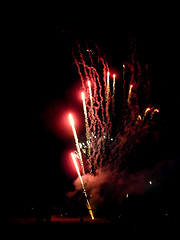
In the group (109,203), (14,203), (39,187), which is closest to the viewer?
(109,203)

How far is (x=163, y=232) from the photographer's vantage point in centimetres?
689

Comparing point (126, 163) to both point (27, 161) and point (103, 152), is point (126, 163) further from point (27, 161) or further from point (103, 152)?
point (27, 161)

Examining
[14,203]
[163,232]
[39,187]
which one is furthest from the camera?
[39,187]

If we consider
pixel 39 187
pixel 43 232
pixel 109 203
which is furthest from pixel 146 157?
pixel 39 187

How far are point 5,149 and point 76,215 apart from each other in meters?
10.3

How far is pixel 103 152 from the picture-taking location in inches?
516

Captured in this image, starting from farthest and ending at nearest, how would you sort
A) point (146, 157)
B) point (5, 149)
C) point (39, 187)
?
1. point (5, 149)
2. point (39, 187)
3. point (146, 157)

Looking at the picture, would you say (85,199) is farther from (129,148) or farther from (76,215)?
(129,148)

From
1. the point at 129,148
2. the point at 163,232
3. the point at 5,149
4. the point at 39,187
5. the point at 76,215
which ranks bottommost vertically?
the point at 163,232

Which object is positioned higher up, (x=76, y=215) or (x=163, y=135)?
(x=163, y=135)

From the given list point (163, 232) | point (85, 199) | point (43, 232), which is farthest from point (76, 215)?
point (163, 232)

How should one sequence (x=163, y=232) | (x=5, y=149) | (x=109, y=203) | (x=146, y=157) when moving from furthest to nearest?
(x=5, y=149), (x=146, y=157), (x=109, y=203), (x=163, y=232)

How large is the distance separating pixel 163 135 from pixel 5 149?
1349 cm

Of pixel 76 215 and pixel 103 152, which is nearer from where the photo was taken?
pixel 76 215
